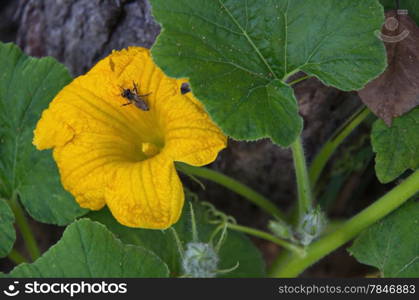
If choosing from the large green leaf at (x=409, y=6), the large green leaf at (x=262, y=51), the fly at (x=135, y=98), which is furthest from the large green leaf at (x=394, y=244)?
the fly at (x=135, y=98)

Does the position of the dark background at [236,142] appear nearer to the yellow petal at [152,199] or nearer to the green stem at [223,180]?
the green stem at [223,180]

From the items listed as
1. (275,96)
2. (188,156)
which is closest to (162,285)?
(188,156)

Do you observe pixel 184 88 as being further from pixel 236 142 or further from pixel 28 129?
pixel 28 129

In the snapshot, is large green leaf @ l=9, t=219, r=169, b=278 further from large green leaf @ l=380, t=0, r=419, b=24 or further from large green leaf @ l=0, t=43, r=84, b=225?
large green leaf @ l=380, t=0, r=419, b=24

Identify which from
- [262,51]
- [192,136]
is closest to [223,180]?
[192,136]

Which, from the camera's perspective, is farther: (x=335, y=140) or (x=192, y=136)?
(x=335, y=140)

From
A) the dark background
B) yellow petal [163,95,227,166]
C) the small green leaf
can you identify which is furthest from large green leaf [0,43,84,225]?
yellow petal [163,95,227,166]

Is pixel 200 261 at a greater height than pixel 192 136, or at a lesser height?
lesser

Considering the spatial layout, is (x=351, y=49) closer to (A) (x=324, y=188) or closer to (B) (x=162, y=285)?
(B) (x=162, y=285)
